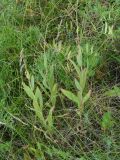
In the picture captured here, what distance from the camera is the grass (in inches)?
57.7

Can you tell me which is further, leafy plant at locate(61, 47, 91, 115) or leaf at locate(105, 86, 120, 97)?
leaf at locate(105, 86, 120, 97)

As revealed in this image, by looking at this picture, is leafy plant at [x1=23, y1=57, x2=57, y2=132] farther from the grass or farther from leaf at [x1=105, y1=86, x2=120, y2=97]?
leaf at [x1=105, y1=86, x2=120, y2=97]

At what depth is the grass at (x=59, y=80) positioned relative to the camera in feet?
4.81

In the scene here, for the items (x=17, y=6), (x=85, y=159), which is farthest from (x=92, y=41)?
(x=85, y=159)

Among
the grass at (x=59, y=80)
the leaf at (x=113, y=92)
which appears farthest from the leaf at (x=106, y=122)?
the leaf at (x=113, y=92)

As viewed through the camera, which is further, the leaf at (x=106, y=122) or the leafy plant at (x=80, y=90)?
the leaf at (x=106, y=122)

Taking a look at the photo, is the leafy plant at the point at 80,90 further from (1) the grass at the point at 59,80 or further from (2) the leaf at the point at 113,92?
(2) the leaf at the point at 113,92

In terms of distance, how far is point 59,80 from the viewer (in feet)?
5.64

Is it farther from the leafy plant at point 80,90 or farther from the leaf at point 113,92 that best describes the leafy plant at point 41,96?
the leaf at point 113,92

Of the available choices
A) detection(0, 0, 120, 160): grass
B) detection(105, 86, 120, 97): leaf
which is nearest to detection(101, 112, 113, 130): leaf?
detection(0, 0, 120, 160): grass

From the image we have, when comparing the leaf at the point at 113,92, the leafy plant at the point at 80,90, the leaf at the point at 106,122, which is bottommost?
the leaf at the point at 106,122

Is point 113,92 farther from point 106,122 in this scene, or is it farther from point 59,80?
point 59,80

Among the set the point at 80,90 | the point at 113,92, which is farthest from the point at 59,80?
the point at 80,90

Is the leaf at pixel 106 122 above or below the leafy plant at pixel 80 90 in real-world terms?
below
